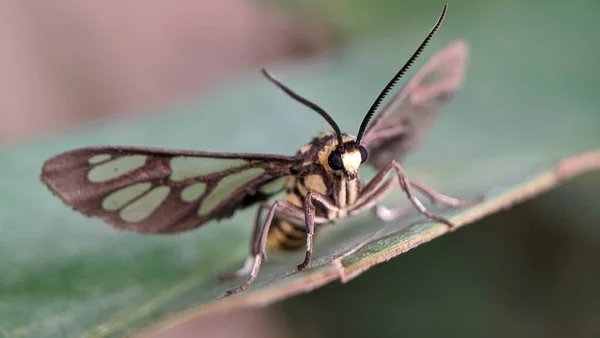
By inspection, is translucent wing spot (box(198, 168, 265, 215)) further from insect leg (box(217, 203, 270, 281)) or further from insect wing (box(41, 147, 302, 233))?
insect leg (box(217, 203, 270, 281))

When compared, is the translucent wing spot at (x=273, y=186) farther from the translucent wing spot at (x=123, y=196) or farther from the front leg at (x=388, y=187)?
the translucent wing spot at (x=123, y=196)

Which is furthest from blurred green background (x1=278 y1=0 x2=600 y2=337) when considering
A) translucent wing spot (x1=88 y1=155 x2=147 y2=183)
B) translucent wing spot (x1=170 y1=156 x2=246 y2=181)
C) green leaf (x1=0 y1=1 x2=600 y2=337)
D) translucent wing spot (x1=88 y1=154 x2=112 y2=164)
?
translucent wing spot (x1=88 y1=154 x2=112 y2=164)

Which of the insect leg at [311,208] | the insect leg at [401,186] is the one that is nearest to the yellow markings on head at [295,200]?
the insect leg at [311,208]

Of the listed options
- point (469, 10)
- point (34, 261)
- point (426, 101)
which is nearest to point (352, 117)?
point (426, 101)

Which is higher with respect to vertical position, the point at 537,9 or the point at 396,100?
the point at 537,9

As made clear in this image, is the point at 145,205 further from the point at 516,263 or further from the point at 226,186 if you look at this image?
the point at 516,263

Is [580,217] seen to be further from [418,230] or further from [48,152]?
[48,152]
